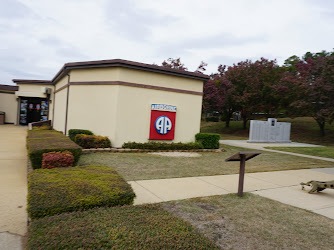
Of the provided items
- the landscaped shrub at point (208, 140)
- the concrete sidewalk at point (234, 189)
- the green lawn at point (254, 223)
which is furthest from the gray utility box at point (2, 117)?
the green lawn at point (254, 223)

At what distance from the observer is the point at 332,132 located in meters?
26.5

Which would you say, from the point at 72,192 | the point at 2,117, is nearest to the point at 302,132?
the point at 72,192

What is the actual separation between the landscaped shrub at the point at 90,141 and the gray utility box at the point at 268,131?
13.2 metres

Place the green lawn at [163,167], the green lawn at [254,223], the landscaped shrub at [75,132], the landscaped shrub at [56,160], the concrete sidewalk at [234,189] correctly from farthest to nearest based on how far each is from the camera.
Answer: the landscaped shrub at [75,132], the green lawn at [163,167], the landscaped shrub at [56,160], the concrete sidewalk at [234,189], the green lawn at [254,223]

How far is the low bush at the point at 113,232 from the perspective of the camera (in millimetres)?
2447

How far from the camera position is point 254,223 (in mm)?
4312

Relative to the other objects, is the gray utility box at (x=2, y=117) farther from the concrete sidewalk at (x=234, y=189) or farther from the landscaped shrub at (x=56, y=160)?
the concrete sidewalk at (x=234, y=189)

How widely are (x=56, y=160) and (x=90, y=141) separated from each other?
4875mm

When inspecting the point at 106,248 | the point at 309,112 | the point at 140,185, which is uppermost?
the point at 309,112

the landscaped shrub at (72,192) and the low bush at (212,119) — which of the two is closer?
the landscaped shrub at (72,192)

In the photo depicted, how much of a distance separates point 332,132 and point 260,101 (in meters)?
7.85

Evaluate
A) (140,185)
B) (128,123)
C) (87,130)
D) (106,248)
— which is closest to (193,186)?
(140,185)

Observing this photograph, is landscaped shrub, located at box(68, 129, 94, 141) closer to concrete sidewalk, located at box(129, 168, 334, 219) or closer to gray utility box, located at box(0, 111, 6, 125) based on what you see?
concrete sidewalk, located at box(129, 168, 334, 219)

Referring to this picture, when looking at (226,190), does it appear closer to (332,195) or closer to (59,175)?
(332,195)
